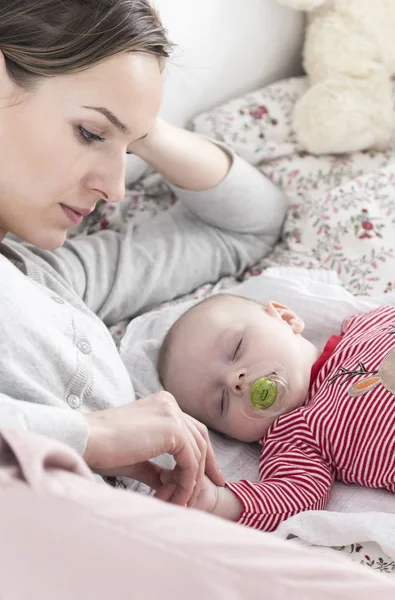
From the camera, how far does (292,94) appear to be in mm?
1990

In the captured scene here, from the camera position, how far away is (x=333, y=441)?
1.20 m

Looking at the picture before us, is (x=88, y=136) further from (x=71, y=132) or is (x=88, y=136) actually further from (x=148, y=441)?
(x=148, y=441)

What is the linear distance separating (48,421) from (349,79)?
1.32m

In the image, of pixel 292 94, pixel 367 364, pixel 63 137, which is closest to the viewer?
pixel 63 137

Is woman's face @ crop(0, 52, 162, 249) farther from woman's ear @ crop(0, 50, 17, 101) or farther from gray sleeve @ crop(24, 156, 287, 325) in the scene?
gray sleeve @ crop(24, 156, 287, 325)

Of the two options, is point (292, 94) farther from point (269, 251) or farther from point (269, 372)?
point (269, 372)

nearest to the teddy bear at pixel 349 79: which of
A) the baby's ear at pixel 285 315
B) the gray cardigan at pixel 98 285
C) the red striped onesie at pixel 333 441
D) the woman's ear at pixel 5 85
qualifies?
the gray cardigan at pixel 98 285

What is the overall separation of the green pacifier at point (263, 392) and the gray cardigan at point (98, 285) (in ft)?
0.69

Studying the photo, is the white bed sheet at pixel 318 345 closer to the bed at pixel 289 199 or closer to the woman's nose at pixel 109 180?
the bed at pixel 289 199

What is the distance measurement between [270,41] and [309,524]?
53.6 inches

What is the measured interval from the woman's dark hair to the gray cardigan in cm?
29

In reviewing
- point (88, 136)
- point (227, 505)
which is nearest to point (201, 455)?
point (227, 505)

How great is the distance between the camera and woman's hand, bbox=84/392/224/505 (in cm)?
94

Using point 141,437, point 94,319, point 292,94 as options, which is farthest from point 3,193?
point 292,94
